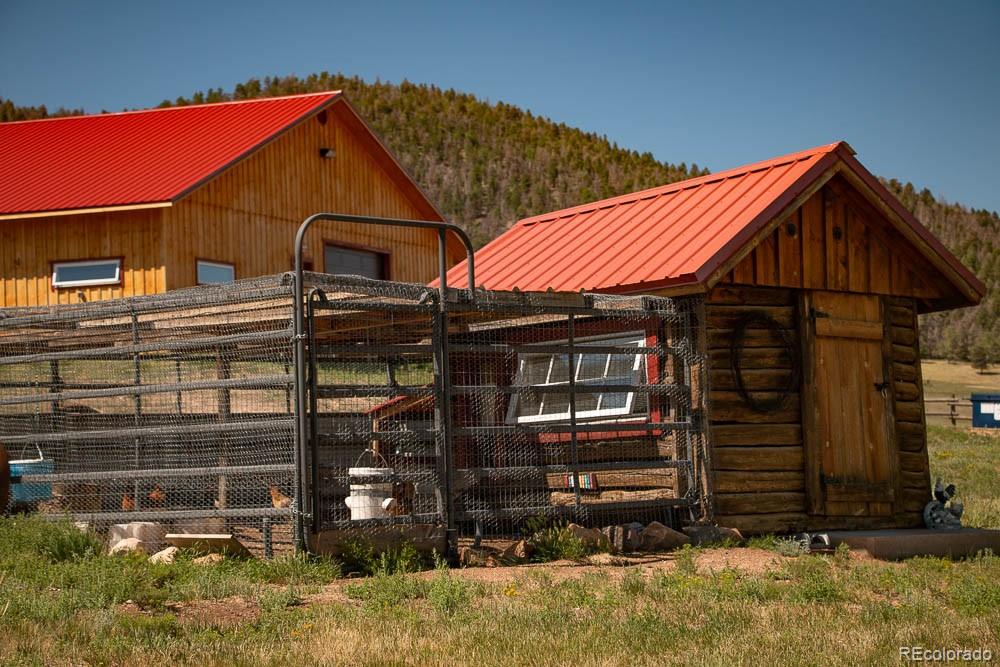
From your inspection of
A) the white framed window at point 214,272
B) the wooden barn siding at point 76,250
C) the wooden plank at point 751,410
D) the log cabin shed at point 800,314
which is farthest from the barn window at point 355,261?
the wooden plank at point 751,410

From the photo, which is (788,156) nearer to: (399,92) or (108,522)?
(108,522)

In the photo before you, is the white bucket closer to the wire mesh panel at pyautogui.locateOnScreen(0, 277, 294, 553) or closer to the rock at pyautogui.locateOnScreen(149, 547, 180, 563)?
the wire mesh panel at pyautogui.locateOnScreen(0, 277, 294, 553)

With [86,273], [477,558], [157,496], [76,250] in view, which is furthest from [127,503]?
[76,250]

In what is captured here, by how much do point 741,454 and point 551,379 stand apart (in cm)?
250

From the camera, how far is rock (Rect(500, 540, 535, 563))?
11344mm

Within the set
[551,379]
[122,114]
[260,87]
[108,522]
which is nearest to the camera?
[108,522]

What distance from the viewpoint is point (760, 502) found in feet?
44.1

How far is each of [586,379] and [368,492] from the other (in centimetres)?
399

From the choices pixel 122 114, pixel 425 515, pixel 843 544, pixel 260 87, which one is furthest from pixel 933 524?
pixel 260 87

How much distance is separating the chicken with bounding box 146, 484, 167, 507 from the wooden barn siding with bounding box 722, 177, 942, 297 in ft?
21.1

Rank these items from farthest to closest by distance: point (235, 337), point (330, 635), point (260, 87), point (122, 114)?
1. point (260, 87)
2. point (122, 114)
3. point (235, 337)
4. point (330, 635)

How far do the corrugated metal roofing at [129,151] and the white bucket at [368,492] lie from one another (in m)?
14.7

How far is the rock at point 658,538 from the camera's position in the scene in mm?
12258

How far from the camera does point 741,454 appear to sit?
1334cm
